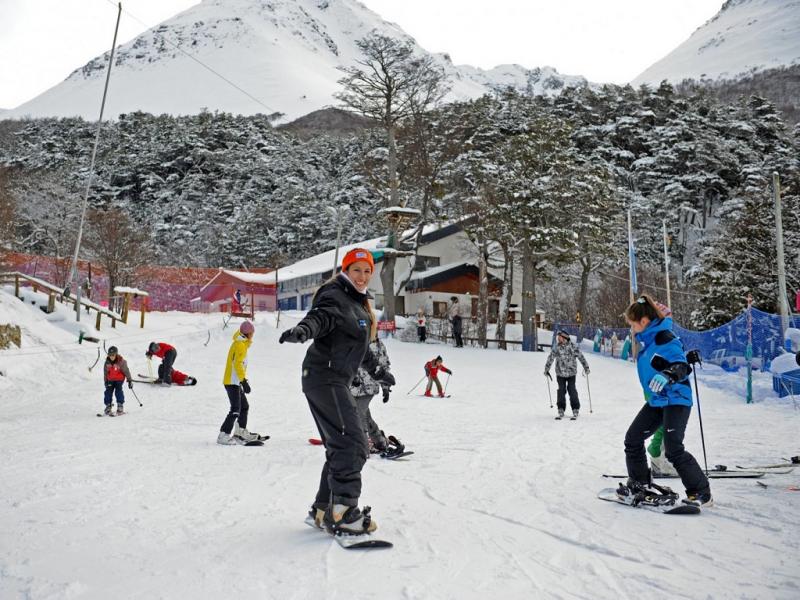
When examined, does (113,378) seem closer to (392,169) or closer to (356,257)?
(356,257)

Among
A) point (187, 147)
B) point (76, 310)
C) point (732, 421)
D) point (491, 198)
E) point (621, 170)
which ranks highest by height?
point (187, 147)

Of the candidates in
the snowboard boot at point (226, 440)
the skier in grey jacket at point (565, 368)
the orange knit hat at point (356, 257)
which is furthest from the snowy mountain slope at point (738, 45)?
the orange knit hat at point (356, 257)

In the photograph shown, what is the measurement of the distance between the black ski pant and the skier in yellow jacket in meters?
4.35

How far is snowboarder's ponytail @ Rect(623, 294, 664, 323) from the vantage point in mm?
4832

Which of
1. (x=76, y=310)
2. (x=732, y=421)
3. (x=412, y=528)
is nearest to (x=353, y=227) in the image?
(x=76, y=310)

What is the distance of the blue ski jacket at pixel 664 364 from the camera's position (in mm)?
4559

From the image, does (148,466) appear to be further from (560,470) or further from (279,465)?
(560,470)

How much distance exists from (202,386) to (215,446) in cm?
791

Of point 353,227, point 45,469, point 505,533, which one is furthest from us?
point 353,227

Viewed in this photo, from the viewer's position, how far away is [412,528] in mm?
3986

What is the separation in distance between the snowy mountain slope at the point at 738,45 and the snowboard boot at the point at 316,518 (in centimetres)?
10366

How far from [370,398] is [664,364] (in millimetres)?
2881

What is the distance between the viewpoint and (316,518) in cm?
391

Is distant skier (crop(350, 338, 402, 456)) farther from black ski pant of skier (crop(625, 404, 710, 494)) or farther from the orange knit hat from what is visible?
black ski pant of skier (crop(625, 404, 710, 494))
